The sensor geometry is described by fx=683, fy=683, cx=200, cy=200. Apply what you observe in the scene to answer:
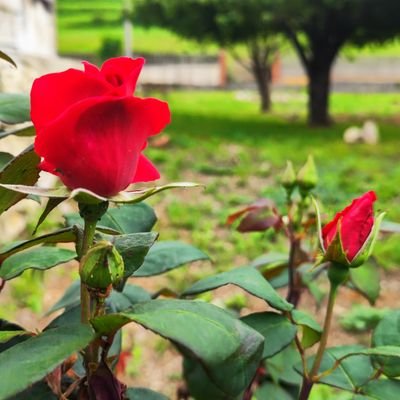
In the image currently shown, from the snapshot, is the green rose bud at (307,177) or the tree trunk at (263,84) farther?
the tree trunk at (263,84)

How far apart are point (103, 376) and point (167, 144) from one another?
4054mm

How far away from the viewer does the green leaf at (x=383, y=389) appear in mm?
397

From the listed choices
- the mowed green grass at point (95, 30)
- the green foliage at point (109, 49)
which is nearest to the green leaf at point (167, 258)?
the green foliage at point (109, 49)

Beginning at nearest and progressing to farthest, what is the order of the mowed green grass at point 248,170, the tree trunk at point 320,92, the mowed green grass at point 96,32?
the mowed green grass at point 248,170 → the tree trunk at point 320,92 → the mowed green grass at point 96,32

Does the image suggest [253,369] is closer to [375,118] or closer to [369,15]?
[369,15]

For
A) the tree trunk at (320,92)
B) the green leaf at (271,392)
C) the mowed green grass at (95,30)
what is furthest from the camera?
the mowed green grass at (95,30)

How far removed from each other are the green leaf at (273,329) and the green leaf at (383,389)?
5 centimetres

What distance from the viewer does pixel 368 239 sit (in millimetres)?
396

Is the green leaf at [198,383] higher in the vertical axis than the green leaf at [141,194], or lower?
lower

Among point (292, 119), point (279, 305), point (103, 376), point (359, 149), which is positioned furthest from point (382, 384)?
point (292, 119)

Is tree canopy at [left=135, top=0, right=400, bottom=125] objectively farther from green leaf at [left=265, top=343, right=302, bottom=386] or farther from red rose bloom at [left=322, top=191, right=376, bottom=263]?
red rose bloom at [left=322, top=191, right=376, bottom=263]

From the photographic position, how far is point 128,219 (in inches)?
17.1

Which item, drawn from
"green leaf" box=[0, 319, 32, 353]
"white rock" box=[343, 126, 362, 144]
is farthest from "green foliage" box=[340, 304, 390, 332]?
"white rock" box=[343, 126, 362, 144]

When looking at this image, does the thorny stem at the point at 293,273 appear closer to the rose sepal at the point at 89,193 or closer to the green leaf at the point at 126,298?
the green leaf at the point at 126,298
